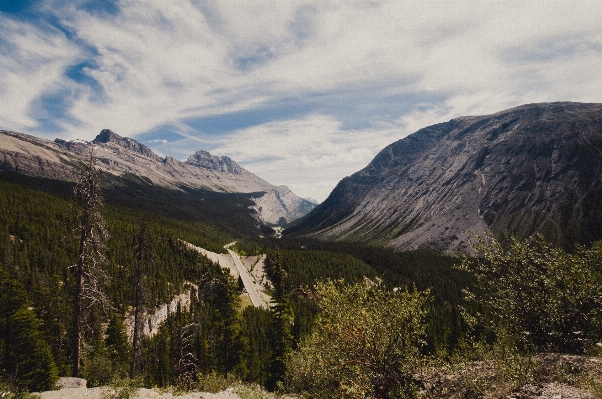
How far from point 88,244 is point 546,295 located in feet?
90.8

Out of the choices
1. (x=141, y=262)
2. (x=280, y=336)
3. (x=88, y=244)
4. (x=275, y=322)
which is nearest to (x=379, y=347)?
(x=88, y=244)

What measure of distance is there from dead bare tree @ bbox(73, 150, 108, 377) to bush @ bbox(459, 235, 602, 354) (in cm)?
2379

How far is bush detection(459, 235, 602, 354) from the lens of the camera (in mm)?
13102

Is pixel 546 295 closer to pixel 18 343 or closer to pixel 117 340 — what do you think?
pixel 18 343

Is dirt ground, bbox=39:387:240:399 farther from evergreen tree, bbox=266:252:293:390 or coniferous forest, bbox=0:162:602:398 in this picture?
evergreen tree, bbox=266:252:293:390

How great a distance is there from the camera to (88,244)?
21.2 m

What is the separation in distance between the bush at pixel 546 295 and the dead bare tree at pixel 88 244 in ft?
78.0

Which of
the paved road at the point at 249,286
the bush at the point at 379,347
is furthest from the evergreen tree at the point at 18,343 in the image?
the paved road at the point at 249,286

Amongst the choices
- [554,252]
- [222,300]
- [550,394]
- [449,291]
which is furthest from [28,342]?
[449,291]

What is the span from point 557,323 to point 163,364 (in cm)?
7264

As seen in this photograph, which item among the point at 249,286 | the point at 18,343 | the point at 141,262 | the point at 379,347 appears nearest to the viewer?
the point at 379,347

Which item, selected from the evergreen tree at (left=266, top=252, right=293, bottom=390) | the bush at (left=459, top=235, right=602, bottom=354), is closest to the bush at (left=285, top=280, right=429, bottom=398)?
the bush at (left=459, top=235, right=602, bottom=354)

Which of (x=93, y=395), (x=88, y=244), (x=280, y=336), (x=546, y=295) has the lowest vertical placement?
(x=280, y=336)

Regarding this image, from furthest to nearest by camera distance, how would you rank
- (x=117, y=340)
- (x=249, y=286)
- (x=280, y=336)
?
(x=249, y=286) → (x=117, y=340) → (x=280, y=336)
